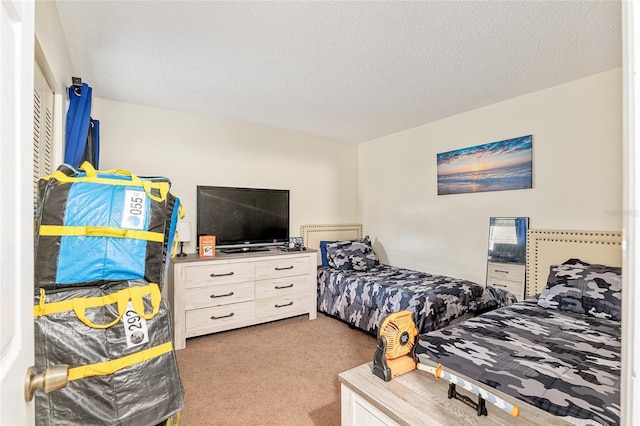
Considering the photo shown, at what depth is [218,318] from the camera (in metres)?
3.02

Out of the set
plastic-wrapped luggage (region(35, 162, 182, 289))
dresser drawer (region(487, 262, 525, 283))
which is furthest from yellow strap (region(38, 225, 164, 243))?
dresser drawer (region(487, 262, 525, 283))

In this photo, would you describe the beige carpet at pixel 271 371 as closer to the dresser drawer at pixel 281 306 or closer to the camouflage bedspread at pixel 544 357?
the dresser drawer at pixel 281 306

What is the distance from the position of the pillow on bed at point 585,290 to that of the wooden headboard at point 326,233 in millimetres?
2594

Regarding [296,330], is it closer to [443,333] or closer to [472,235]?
[443,333]

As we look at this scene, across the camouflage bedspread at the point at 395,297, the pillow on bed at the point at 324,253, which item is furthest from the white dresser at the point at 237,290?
the pillow on bed at the point at 324,253

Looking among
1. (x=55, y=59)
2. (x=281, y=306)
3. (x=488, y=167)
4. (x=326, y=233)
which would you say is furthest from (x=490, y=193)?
(x=55, y=59)

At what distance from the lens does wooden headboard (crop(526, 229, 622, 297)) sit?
2.44 meters

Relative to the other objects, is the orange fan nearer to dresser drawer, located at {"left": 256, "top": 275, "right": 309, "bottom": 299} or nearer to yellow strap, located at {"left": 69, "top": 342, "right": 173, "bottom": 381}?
yellow strap, located at {"left": 69, "top": 342, "right": 173, "bottom": 381}

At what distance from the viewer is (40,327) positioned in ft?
3.64

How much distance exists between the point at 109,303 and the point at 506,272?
3292 millimetres

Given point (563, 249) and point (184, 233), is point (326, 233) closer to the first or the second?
point (184, 233)

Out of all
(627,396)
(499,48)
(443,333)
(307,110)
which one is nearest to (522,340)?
(443,333)

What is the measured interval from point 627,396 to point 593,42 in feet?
8.33

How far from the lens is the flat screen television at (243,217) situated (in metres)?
3.44
